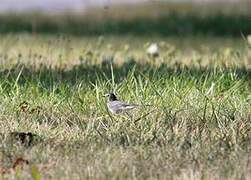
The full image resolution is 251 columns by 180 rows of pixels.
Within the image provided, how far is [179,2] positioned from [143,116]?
10.3 meters

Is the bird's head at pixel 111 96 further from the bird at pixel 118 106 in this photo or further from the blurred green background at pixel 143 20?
the blurred green background at pixel 143 20

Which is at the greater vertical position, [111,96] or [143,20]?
[111,96]

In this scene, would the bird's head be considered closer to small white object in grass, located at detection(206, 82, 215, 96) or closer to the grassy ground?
the grassy ground

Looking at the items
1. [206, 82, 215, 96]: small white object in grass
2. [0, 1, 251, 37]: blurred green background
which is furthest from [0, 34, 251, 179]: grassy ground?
[0, 1, 251, 37]: blurred green background

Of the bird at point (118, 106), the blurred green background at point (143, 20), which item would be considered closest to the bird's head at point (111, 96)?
the bird at point (118, 106)

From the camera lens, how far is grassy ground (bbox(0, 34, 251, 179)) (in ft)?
14.1

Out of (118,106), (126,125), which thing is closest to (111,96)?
(118,106)

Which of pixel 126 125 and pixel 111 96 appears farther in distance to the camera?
pixel 111 96

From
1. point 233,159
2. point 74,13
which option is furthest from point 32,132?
point 74,13

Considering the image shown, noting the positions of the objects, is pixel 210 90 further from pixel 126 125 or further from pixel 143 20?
pixel 143 20

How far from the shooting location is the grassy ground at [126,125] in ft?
14.1

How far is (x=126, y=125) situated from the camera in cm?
511

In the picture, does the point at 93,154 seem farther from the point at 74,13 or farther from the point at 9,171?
the point at 74,13

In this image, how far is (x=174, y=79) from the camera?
6059 millimetres
